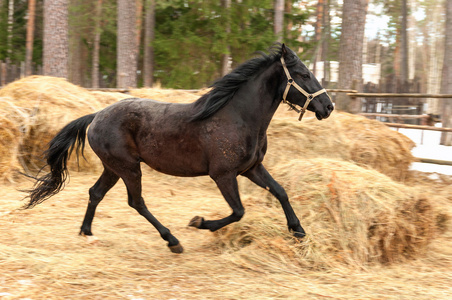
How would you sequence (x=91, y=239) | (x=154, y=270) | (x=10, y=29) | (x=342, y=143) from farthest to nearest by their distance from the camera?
(x=10, y=29)
(x=342, y=143)
(x=91, y=239)
(x=154, y=270)

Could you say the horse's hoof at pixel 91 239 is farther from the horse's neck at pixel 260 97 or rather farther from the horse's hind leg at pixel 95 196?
the horse's neck at pixel 260 97

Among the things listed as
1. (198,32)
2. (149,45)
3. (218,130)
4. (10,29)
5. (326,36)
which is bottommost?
(218,130)

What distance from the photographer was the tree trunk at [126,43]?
14039mm

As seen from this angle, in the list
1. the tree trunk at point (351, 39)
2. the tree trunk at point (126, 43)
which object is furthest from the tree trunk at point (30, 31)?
the tree trunk at point (351, 39)

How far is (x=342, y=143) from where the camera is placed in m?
7.21

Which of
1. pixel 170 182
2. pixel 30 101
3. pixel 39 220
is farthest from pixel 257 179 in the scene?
pixel 30 101

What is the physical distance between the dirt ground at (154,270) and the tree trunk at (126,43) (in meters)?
9.15

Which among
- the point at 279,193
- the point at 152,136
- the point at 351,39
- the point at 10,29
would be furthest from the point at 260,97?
the point at 10,29

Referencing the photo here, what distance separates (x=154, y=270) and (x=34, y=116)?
5222mm

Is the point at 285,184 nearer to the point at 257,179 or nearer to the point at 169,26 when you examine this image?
the point at 257,179

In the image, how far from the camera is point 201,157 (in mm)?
4457

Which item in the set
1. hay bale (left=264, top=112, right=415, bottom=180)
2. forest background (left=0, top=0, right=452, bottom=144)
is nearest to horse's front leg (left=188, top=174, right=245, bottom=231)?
hay bale (left=264, top=112, right=415, bottom=180)

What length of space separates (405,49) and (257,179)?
2592 cm

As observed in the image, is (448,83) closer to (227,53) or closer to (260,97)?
(227,53)
